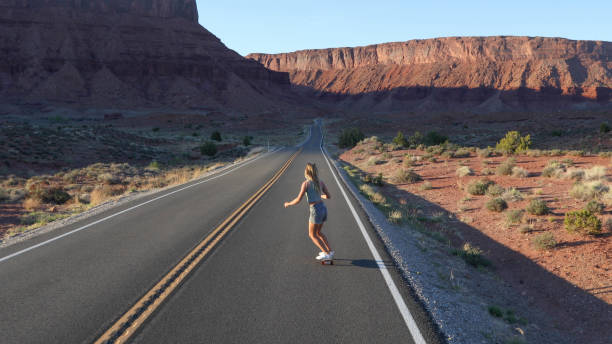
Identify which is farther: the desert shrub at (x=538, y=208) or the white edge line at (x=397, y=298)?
the desert shrub at (x=538, y=208)

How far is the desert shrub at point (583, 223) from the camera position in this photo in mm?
9492

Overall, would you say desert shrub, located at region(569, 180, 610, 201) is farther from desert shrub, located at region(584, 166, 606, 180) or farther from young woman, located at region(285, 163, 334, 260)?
young woman, located at region(285, 163, 334, 260)

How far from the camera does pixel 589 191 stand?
12.2 meters

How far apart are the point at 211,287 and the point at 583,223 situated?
9.28 m

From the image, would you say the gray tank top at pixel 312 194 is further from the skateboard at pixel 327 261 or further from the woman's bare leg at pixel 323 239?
the skateboard at pixel 327 261

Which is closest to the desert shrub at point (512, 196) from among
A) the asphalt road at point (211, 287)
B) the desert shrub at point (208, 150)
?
the asphalt road at point (211, 287)

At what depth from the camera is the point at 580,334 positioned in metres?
6.40

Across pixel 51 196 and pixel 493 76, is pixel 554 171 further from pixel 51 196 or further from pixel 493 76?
pixel 493 76

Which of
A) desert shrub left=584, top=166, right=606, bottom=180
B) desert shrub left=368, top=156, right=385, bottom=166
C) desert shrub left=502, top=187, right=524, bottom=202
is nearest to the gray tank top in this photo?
desert shrub left=502, top=187, right=524, bottom=202

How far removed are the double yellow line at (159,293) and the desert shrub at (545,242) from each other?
25.4ft

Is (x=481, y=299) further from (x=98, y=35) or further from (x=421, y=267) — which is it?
(x=98, y=35)

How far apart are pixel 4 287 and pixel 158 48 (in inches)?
5359

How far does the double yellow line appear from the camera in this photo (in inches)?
180

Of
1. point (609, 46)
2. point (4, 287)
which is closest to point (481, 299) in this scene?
point (4, 287)
